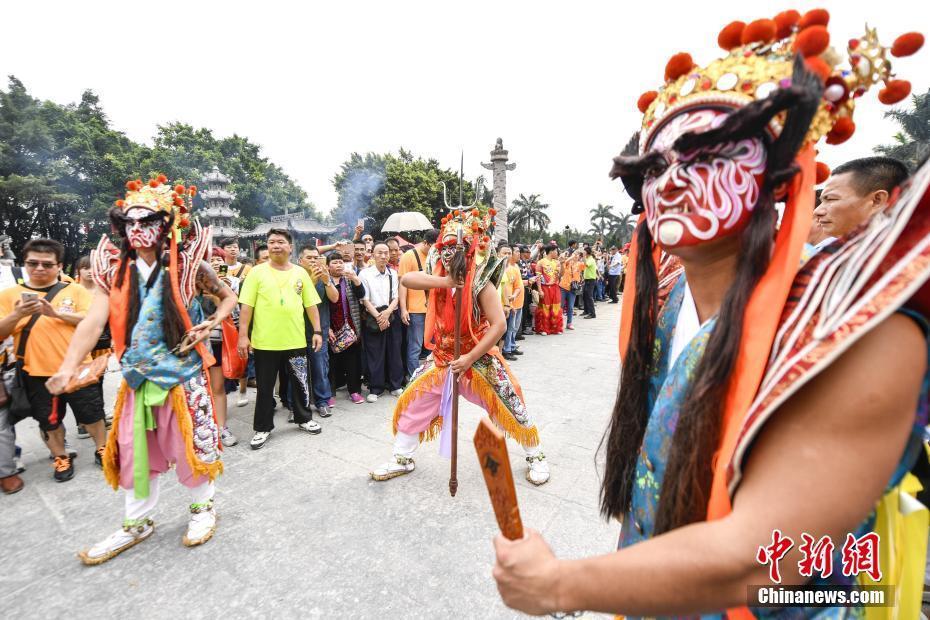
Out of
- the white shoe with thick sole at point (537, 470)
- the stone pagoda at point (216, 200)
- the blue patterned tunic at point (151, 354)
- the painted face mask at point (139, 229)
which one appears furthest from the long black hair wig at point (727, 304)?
the stone pagoda at point (216, 200)

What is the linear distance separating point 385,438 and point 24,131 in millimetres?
25378

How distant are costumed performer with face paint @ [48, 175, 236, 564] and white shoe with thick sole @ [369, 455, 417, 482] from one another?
42.9 inches

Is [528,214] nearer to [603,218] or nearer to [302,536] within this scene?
[603,218]

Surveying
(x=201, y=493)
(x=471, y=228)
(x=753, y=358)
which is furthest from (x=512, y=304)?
(x=753, y=358)

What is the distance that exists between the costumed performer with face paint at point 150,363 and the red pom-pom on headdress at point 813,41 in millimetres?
2990

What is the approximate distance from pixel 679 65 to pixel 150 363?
2.97 meters

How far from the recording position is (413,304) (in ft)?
19.2

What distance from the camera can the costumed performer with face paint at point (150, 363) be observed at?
8.29 feet

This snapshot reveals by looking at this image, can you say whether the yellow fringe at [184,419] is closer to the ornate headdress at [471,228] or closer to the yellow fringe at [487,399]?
the yellow fringe at [487,399]

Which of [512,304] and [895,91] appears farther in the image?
[512,304]

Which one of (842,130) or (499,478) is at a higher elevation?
(842,130)

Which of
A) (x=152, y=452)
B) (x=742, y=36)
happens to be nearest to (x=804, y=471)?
(x=742, y=36)

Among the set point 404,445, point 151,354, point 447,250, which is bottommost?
point 404,445

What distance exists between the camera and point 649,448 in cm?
110
